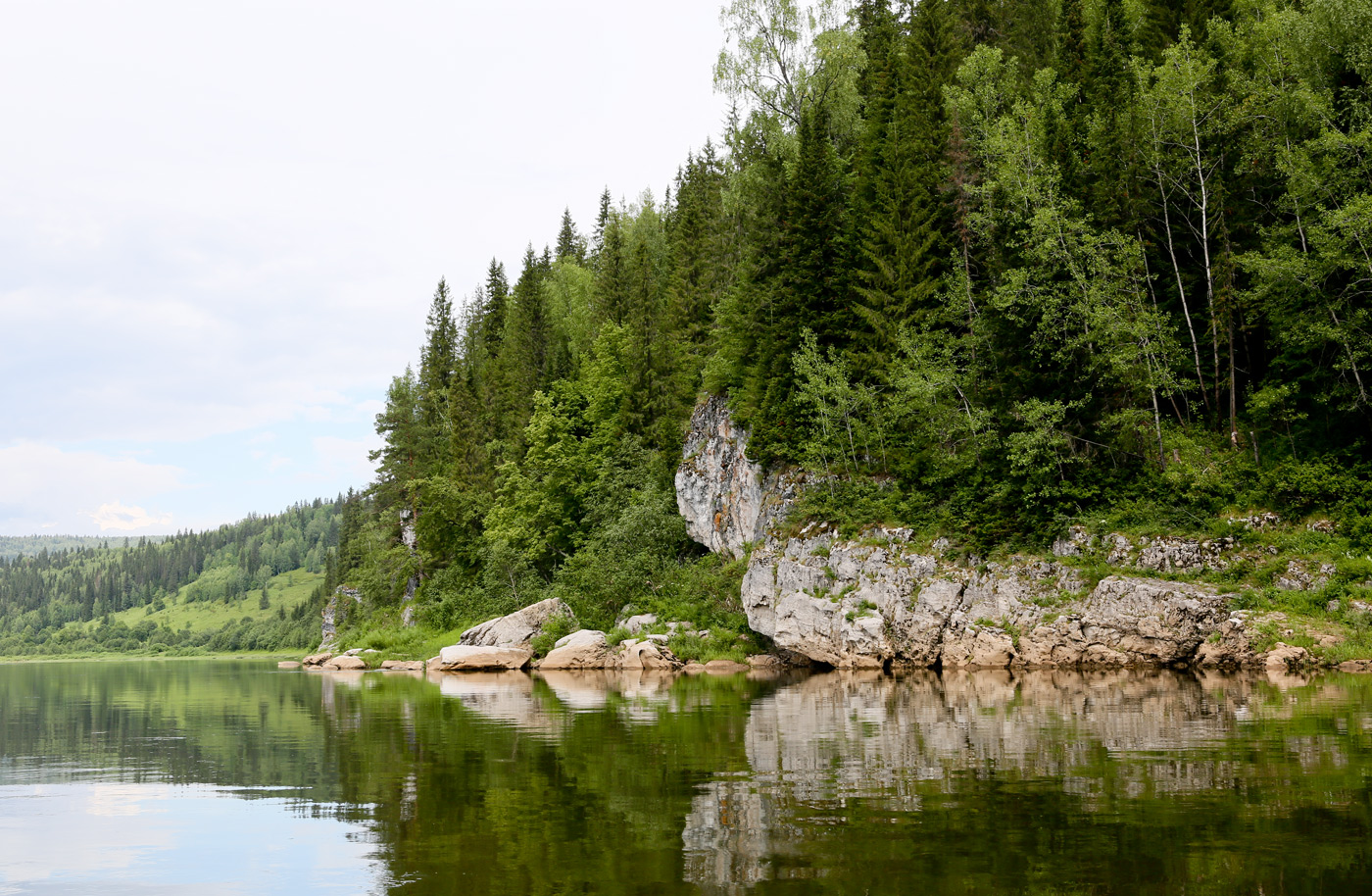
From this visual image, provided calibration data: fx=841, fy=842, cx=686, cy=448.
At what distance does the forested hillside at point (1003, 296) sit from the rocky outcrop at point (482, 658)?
5.54m

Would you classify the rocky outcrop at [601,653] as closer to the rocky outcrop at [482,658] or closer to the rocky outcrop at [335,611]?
the rocky outcrop at [482,658]

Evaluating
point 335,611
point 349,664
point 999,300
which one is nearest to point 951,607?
point 999,300

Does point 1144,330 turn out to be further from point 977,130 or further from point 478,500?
point 478,500

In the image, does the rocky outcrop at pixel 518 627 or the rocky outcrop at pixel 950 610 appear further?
the rocky outcrop at pixel 518 627

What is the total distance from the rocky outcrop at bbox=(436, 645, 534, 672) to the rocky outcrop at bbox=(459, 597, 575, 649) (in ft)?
3.36

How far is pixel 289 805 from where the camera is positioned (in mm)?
12453

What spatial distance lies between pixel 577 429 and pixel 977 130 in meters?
37.4

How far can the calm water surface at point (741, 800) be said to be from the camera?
7926mm

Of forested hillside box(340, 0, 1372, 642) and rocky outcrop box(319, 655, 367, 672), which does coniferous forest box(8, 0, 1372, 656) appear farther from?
rocky outcrop box(319, 655, 367, 672)

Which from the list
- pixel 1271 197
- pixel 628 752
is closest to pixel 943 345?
pixel 1271 197

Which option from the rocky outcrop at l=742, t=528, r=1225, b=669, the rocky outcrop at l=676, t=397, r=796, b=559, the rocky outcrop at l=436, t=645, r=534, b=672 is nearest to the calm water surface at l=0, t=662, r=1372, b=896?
the rocky outcrop at l=742, t=528, r=1225, b=669

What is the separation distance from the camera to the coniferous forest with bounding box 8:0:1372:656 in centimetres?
3266

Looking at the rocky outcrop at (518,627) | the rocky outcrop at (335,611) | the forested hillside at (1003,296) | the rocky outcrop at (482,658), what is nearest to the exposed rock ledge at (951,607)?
the forested hillside at (1003,296)

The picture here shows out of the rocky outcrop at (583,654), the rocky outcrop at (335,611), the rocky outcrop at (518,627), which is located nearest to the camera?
the rocky outcrop at (583,654)
